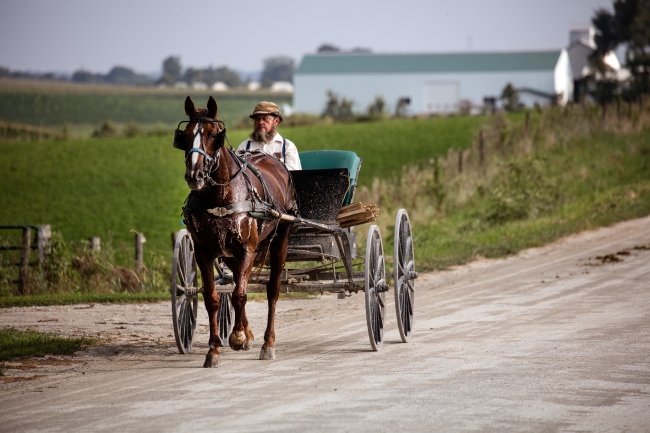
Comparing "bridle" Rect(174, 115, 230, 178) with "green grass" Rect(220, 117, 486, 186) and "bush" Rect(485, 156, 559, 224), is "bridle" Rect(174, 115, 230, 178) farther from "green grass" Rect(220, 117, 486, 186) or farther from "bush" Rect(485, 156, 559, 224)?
"green grass" Rect(220, 117, 486, 186)

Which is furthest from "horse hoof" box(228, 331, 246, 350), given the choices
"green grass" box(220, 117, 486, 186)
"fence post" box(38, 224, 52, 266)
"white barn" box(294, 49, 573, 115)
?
"white barn" box(294, 49, 573, 115)

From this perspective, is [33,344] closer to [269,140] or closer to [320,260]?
[320,260]

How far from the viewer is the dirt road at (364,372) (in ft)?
19.8

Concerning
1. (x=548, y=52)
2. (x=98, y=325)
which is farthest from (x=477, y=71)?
(x=98, y=325)

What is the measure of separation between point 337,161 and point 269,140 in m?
0.84

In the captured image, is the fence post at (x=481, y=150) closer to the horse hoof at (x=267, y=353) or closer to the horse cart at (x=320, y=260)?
the horse cart at (x=320, y=260)

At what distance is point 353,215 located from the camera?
30.2 feet

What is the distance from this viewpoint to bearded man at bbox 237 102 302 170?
927 centimetres

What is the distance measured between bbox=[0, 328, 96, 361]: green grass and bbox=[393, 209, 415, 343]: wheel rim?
122 inches

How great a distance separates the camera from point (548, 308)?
1130 centimetres

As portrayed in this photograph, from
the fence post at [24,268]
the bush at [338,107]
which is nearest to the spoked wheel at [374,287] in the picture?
the fence post at [24,268]

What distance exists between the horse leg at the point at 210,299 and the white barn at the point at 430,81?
6458 cm

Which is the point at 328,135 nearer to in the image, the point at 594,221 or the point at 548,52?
the point at 594,221

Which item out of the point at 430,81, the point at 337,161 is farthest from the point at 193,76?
the point at 337,161
